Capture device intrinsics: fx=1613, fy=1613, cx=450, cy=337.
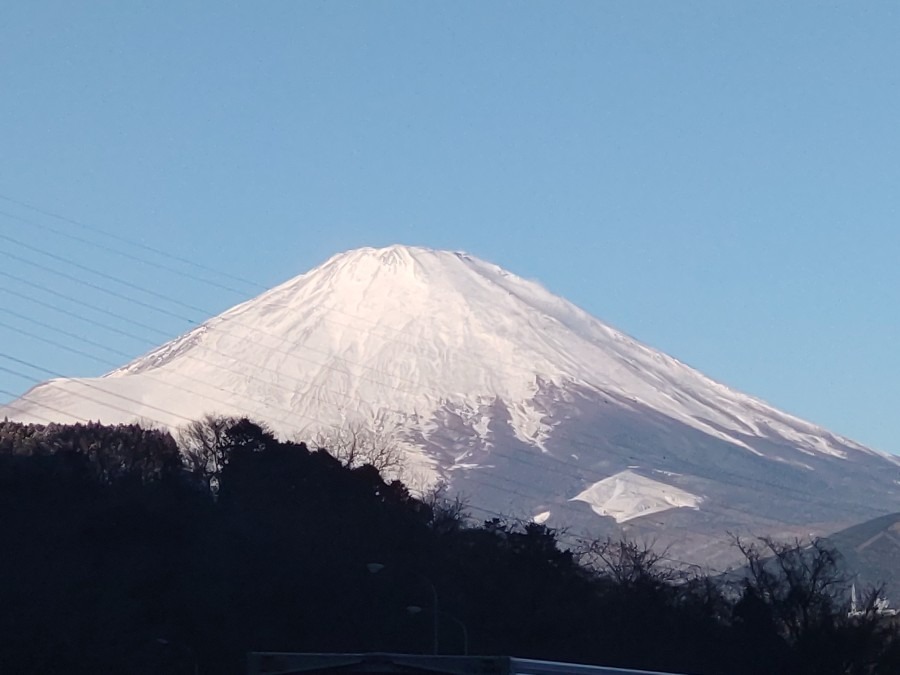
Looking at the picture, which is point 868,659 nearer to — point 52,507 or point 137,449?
point 52,507

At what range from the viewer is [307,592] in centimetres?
4291

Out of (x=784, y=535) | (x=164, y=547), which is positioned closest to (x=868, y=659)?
(x=164, y=547)

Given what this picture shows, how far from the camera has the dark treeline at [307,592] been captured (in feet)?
123

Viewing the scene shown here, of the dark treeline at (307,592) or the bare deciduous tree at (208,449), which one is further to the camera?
the bare deciduous tree at (208,449)

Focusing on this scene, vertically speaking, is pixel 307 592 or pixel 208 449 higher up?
pixel 208 449

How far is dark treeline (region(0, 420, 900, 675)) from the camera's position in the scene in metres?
37.6

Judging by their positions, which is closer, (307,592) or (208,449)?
(307,592)

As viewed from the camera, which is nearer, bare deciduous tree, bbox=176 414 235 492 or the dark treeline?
the dark treeline

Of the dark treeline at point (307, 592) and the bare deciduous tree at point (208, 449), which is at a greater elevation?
the bare deciduous tree at point (208, 449)

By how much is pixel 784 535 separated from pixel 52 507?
150m

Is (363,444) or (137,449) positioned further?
(363,444)

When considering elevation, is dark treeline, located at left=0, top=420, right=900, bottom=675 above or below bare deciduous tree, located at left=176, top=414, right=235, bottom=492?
below

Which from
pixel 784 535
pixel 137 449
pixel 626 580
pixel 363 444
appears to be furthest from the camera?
pixel 784 535

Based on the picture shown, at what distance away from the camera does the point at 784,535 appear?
188000 mm
